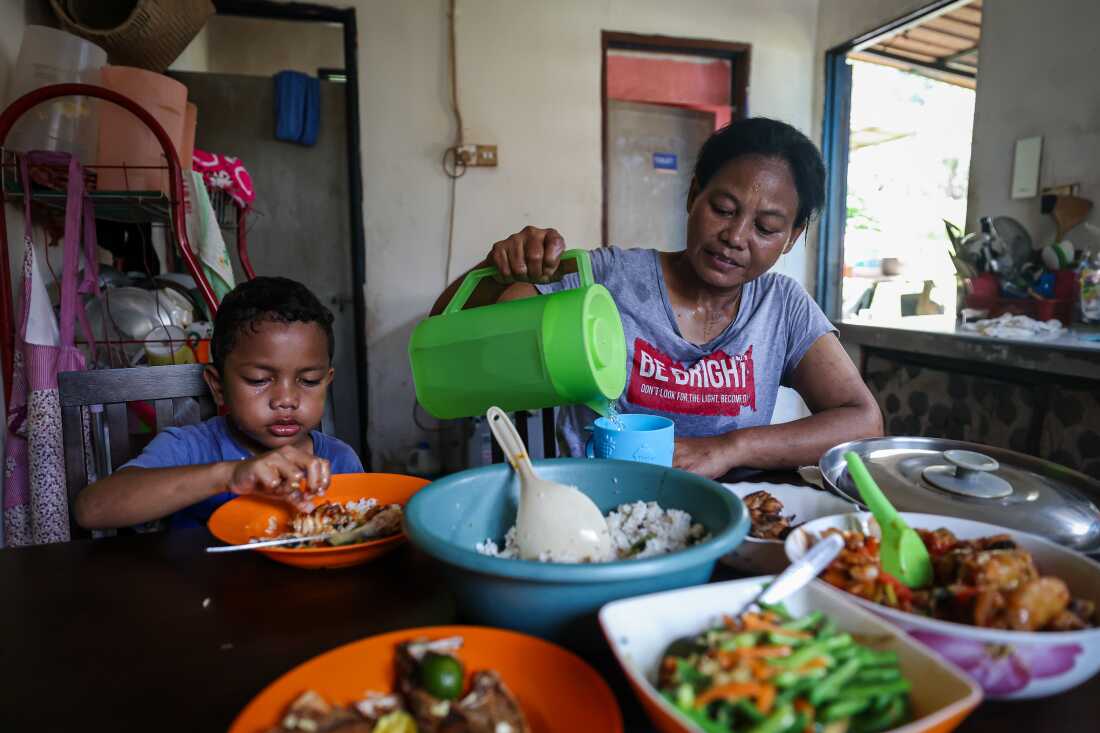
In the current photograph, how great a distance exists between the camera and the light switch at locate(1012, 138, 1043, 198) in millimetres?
2482

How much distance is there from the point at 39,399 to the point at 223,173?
127 centimetres

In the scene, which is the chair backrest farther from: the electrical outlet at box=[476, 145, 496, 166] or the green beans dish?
the electrical outlet at box=[476, 145, 496, 166]

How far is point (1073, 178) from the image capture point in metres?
2.36

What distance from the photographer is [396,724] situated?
42cm

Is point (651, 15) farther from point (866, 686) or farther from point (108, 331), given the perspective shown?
point (866, 686)

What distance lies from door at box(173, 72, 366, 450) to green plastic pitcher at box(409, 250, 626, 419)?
2499 millimetres

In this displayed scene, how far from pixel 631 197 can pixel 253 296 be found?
2921 millimetres

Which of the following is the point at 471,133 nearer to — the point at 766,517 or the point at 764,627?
the point at 766,517

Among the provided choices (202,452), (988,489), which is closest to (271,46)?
(202,452)

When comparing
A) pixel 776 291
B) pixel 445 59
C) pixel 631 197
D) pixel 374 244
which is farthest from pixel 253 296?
pixel 631 197

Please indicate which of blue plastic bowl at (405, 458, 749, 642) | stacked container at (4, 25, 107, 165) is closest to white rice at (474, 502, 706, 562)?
blue plastic bowl at (405, 458, 749, 642)

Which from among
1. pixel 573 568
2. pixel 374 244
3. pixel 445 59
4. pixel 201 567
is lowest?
pixel 201 567

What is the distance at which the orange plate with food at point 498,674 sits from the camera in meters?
0.41

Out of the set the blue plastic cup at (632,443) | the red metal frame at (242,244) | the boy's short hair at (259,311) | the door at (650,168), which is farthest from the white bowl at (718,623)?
the door at (650,168)
